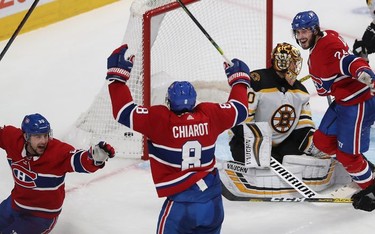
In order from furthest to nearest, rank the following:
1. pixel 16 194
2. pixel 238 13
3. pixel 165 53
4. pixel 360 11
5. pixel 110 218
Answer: pixel 360 11, pixel 238 13, pixel 165 53, pixel 110 218, pixel 16 194

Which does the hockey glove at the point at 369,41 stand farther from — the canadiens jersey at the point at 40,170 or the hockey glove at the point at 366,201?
the canadiens jersey at the point at 40,170

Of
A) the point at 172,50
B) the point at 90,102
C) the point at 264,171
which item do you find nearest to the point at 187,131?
the point at 264,171

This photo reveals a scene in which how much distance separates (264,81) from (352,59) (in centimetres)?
64

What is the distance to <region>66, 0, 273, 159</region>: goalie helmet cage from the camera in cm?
589

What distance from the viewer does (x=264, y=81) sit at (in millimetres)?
5504

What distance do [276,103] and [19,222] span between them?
5.06 feet

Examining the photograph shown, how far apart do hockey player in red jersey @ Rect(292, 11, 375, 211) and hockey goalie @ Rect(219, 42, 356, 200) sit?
0.22 meters

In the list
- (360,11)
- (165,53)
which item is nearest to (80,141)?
(165,53)

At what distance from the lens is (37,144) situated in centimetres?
471

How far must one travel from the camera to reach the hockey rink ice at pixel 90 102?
5.31m

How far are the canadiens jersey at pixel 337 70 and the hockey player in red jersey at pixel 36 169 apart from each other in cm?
129

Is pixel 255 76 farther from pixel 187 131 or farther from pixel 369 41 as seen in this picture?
pixel 187 131

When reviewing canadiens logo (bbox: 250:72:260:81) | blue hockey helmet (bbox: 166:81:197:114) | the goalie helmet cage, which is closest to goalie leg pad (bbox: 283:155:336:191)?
canadiens logo (bbox: 250:72:260:81)

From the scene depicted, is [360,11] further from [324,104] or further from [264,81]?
[264,81]
